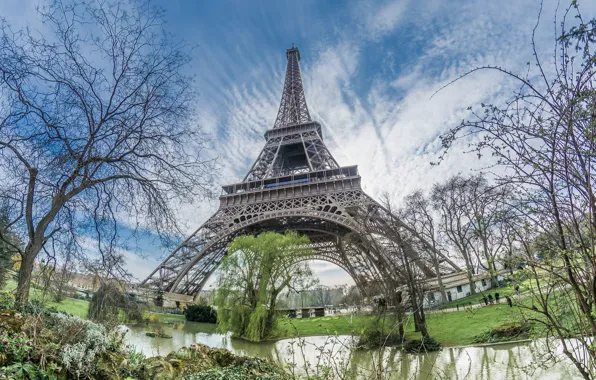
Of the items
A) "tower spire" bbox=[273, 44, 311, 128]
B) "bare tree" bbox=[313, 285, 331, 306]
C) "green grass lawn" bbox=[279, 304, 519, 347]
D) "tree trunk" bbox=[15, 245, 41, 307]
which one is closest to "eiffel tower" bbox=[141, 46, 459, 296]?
"bare tree" bbox=[313, 285, 331, 306]

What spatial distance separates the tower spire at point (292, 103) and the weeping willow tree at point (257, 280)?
76.1 ft

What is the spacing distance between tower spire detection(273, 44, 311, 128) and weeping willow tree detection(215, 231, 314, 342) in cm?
2320

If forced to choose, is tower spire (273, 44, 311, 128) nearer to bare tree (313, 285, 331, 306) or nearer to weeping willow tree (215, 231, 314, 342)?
bare tree (313, 285, 331, 306)

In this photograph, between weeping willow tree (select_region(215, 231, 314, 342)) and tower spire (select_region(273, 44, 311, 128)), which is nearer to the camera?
weeping willow tree (select_region(215, 231, 314, 342))

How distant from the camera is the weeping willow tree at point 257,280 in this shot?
51.5ft

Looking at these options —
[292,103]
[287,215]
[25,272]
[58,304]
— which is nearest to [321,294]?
[287,215]

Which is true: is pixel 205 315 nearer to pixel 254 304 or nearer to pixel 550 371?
pixel 254 304

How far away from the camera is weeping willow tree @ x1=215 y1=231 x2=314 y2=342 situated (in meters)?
15.7

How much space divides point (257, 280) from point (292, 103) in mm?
29014

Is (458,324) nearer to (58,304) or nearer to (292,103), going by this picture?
(58,304)

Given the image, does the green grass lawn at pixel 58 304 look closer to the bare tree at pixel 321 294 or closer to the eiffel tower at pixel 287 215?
the eiffel tower at pixel 287 215

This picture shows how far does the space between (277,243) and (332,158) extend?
15.2 metres

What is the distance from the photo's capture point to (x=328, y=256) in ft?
102


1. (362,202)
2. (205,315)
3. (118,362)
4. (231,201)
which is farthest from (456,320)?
(231,201)
